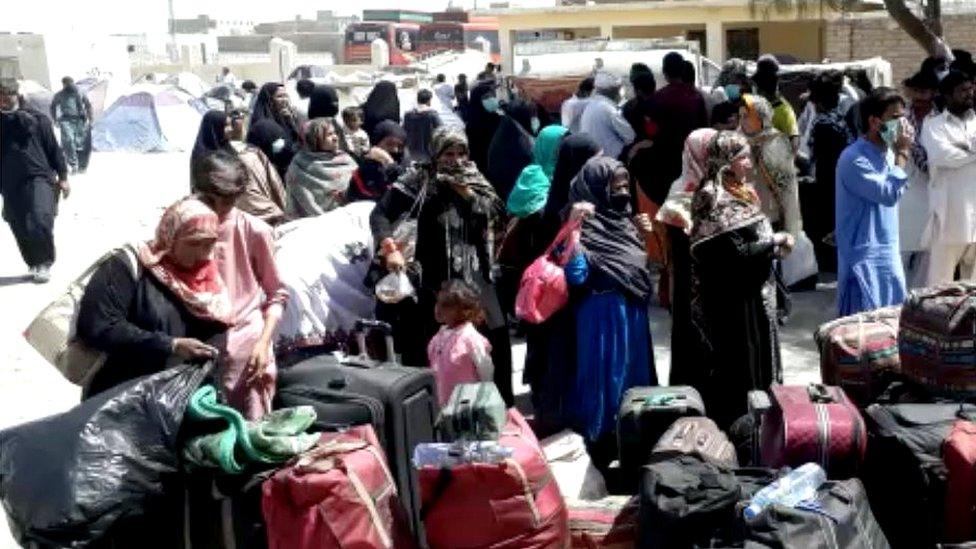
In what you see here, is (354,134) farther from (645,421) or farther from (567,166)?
(645,421)

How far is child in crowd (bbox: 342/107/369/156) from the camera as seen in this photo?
7696 millimetres

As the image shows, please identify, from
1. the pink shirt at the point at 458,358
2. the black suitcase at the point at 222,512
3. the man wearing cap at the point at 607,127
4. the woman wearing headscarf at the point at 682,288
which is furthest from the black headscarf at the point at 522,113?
the black suitcase at the point at 222,512

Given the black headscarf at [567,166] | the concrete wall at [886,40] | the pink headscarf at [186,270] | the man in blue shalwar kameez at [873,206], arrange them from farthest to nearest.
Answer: the concrete wall at [886,40]
the man in blue shalwar kameez at [873,206]
the black headscarf at [567,166]
the pink headscarf at [186,270]

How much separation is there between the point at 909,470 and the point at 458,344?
203 cm

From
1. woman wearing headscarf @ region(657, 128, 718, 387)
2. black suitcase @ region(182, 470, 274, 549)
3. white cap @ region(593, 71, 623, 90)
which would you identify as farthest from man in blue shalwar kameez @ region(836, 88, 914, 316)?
white cap @ region(593, 71, 623, 90)

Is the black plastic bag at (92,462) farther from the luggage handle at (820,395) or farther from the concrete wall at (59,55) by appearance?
the concrete wall at (59,55)

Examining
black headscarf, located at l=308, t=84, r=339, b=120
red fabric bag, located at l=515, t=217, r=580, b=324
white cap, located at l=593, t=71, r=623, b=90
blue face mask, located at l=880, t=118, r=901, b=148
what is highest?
black headscarf, located at l=308, t=84, r=339, b=120

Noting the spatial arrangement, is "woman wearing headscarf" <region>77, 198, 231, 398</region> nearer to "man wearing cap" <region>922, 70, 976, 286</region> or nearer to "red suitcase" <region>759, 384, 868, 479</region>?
"red suitcase" <region>759, 384, 868, 479</region>

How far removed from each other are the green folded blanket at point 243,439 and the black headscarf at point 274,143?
427cm

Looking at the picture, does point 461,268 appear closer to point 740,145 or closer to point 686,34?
point 740,145

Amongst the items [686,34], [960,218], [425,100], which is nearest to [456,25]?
[686,34]

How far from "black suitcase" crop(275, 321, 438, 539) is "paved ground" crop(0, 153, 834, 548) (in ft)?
5.07

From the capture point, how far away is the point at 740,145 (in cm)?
505

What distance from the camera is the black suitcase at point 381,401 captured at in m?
3.94
